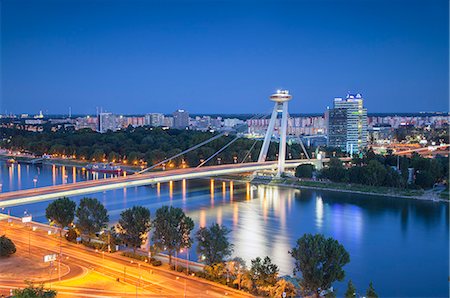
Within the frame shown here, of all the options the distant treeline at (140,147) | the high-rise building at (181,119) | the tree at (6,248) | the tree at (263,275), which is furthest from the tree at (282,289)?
the high-rise building at (181,119)

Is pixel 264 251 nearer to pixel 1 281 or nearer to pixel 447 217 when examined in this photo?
pixel 1 281

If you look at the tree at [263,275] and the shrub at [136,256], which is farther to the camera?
the shrub at [136,256]

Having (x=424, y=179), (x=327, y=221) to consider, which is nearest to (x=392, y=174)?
(x=424, y=179)

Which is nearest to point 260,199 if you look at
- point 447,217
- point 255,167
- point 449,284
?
point 255,167

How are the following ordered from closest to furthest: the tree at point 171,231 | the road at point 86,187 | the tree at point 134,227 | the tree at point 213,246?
1. the tree at point 213,246
2. the tree at point 171,231
3. the tree at point 134,227
4. the road at point 86,187

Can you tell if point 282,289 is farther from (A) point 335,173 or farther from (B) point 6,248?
(A) point 335,173

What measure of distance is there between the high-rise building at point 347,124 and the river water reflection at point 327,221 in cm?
1084

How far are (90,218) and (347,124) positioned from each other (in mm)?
17266

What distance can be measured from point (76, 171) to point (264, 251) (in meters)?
9.88

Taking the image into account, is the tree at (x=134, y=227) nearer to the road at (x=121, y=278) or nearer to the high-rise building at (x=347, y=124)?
the road at (x=121, y=278)

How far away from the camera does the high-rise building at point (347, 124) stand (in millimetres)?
21562

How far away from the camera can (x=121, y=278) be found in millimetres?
4551

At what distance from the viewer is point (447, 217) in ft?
26.8

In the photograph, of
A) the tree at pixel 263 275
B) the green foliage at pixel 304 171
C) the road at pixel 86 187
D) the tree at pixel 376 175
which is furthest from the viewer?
the green foliage at pixel 304 171
